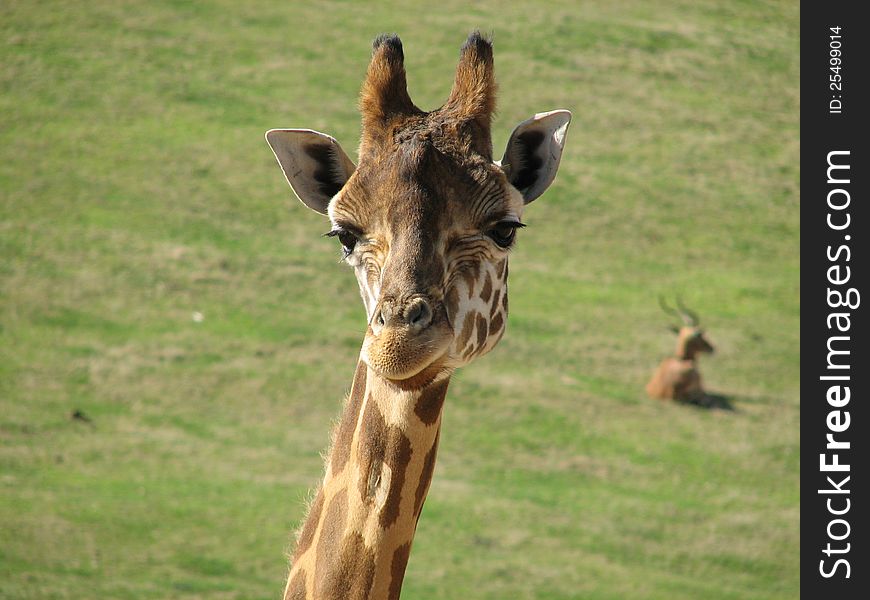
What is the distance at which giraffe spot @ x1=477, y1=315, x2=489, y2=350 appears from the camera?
17.7 ft

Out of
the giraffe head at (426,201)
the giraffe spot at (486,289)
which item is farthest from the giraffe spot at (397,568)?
the giraffe spot at (486,289)

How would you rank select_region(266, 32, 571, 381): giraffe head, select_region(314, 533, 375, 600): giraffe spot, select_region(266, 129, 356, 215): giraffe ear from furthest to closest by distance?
select_region(266, 129, 356, 215): giraffe ear
select_region(314, 533, 375, 600): giraffe spot
select_region(266, 32, 571, 381): giraffe head

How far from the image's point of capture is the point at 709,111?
99.7 feet

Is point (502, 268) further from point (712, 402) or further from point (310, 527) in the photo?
point (712, 402)

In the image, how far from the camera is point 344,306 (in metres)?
23.2

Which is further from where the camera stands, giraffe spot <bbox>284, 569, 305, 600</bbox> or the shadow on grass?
the shadow on grass

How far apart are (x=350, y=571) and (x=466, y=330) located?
1120mm

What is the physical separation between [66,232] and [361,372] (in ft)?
68.6

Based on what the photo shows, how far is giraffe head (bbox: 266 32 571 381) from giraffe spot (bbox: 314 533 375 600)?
817mm

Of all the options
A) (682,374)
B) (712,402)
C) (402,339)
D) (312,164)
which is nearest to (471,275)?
(402,339)

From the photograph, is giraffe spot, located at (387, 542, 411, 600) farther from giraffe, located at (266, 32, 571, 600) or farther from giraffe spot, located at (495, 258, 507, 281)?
giraffe spot, located at (495, 258, 507, 281)

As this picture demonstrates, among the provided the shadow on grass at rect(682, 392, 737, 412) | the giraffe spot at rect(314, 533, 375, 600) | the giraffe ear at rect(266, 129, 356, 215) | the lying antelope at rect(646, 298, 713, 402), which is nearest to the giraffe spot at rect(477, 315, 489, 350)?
the giraffe spot at rect(314, 533, 375, 600)

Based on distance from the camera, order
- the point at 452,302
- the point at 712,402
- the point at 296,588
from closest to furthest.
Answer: the point at 452,302 → the point at 296,588 → the point at 712,402
